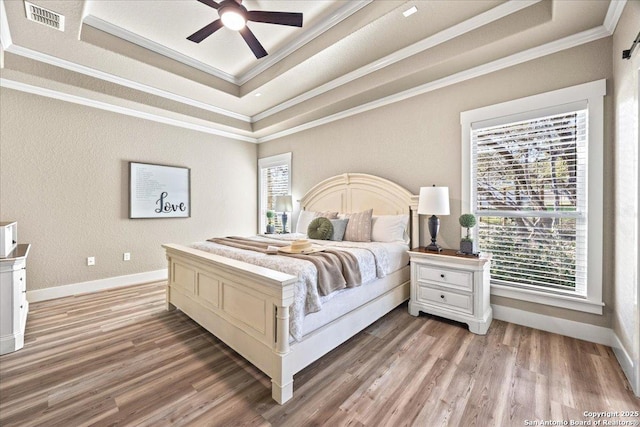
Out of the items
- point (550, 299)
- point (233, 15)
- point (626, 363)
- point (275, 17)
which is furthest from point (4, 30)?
point (626, 363)

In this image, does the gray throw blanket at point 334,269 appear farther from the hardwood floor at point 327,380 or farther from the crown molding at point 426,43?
the crown molding at point 426,43

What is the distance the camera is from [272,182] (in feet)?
18.9

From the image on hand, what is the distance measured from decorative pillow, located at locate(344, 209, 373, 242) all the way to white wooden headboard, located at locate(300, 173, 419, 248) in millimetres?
413

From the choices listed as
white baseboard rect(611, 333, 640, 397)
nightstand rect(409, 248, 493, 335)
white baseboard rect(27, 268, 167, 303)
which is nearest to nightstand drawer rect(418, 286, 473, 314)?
nightstand rect(409, 248, 493, 335)

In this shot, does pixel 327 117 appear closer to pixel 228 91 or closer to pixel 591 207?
pixel 228 91

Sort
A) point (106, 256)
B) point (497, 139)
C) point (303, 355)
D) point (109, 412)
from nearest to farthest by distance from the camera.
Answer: point (109, 412)
point (303, 355)
point (497, 139)
point (106, 256)

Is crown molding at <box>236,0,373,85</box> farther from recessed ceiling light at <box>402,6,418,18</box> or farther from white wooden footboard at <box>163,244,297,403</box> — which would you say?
white wooden footboard at <box>163,244,297,403</box>

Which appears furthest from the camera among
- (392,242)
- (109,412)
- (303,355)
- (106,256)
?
(106,256)

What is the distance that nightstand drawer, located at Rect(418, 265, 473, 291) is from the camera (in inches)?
104

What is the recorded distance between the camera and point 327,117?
4.51 metres

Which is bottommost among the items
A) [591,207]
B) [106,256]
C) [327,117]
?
[106,256]

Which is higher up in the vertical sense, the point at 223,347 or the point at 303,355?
the point at 303,355

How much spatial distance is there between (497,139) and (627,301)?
175 cm

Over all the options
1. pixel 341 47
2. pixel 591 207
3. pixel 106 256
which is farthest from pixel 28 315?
pixel 591 207
